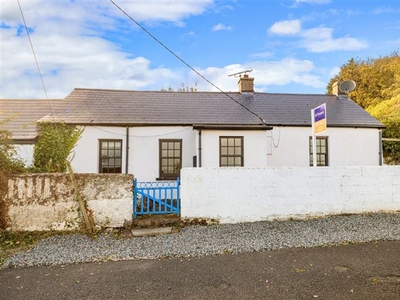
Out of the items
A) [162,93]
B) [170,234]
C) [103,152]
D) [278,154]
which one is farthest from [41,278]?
[162,93]

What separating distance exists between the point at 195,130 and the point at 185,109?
2.96m

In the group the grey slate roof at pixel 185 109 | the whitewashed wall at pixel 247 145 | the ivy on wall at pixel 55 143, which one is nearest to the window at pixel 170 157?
the grey slate roof at pixel 185 109

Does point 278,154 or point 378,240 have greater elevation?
point 278,154

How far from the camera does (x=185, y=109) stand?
14.9m

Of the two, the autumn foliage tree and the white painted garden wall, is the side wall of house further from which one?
the autumn foliage tree

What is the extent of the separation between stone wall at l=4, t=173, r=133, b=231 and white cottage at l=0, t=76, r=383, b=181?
16.4 feet

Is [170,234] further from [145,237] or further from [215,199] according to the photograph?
[215,199]

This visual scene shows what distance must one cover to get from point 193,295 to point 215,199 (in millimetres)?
4104

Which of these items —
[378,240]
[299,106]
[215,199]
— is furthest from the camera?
[299,106]

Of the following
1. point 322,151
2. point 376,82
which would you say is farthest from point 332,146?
point 376,82

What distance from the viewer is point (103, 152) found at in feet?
42.8

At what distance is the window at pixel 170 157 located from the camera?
1311 centimetres

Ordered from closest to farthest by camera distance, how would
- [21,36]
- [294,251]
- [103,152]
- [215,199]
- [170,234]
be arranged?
[294,251] < [170,234] < [215,199] < [21,36] < [103,152]

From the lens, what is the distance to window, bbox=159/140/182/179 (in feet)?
43.0
